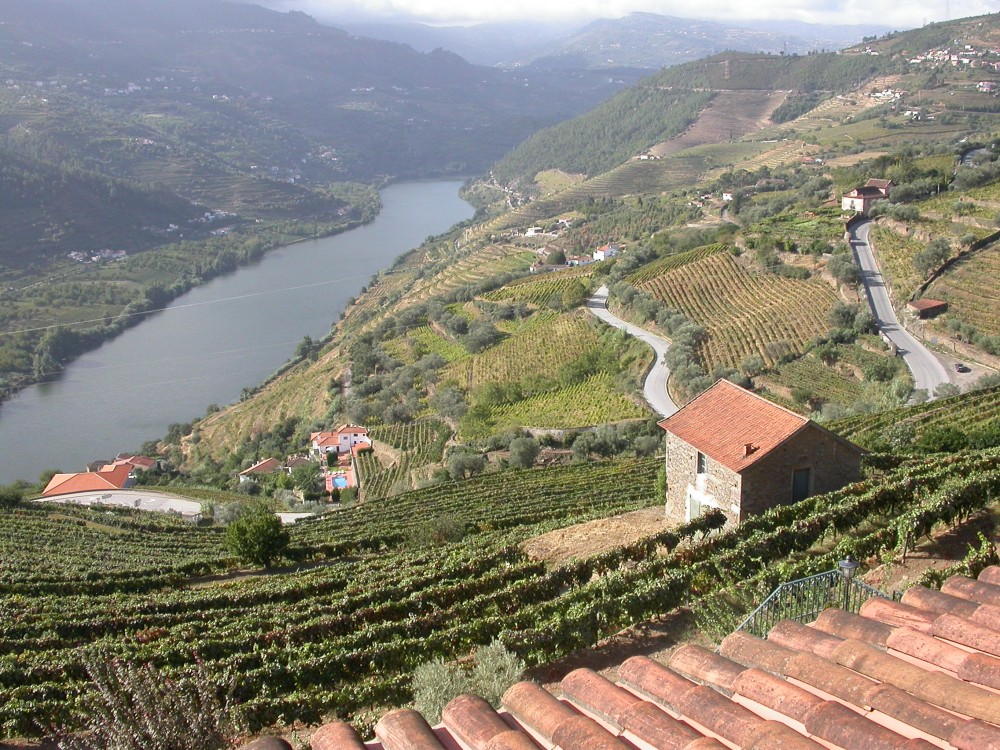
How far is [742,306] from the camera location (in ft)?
166

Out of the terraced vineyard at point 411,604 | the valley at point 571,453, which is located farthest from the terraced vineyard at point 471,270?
the terraced vineyard at point 411,604

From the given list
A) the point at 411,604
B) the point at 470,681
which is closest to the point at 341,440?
the point at 411,604

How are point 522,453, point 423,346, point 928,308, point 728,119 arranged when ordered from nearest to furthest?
point 522,453, point 928,308, point 423,346, point 728,119

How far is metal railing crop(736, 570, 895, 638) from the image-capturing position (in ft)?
25.1

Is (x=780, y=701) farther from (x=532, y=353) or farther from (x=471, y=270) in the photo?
(x=471, y=270)

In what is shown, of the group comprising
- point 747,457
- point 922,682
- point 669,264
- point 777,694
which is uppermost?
point 922,682

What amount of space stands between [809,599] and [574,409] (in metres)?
34.7

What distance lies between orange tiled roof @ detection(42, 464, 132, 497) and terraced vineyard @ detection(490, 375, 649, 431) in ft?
67.7

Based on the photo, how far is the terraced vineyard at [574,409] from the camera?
132 feet

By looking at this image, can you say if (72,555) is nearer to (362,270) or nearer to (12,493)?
(12,493)

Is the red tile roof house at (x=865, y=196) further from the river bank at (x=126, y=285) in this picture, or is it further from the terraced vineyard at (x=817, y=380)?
the river bank at (x=126, y=285)

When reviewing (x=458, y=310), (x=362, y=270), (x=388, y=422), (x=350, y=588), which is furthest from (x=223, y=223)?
(x=350, y=588)

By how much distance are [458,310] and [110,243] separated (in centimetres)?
7491

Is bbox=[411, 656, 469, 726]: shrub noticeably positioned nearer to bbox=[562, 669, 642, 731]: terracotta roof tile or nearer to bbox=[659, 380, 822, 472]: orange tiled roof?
bbox=[562, 669, 642, 731]: terracotta roof tile
